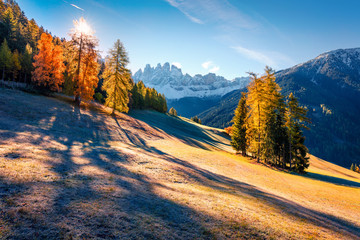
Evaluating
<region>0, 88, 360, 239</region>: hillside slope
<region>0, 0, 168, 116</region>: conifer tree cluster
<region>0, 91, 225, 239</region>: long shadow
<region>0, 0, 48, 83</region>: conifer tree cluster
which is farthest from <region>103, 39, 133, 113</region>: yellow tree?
<region>0, 0, 48, 83</region>: conifer tree cluster

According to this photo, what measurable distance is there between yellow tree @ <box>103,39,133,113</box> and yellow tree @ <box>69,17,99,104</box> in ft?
9.98

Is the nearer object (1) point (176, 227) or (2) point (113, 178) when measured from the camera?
(1) point (176, 227)

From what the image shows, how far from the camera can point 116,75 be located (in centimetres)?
3612

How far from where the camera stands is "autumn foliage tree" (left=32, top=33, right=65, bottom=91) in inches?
1293

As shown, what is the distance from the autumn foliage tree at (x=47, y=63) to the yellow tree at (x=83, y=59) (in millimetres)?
3449

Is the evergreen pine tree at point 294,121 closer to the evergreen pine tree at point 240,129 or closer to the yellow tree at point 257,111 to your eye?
the yellow tree at point 257,111

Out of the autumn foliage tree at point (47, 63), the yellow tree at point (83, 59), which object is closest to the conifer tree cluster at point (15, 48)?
the autumn foliage tree at point (47, 63)

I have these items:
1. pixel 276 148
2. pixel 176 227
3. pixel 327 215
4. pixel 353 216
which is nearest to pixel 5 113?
pixel 176 227

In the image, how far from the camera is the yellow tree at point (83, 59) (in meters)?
32.8

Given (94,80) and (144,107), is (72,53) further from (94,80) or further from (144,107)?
(144,107)

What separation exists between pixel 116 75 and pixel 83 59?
7437 mm

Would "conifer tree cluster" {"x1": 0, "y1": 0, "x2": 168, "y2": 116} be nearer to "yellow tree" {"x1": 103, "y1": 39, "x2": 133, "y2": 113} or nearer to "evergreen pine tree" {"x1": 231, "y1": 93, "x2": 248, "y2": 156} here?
"yellow tree" {"x1": 103, "y1": 39, "x2": 133, "y2": 113}

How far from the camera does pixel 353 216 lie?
12953 mm

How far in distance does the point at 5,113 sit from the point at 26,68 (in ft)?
144
